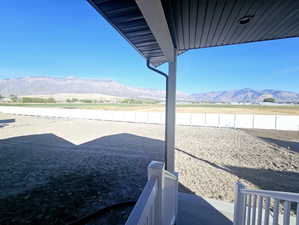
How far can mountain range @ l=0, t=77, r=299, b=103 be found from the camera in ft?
194

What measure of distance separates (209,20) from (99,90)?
8602 cm


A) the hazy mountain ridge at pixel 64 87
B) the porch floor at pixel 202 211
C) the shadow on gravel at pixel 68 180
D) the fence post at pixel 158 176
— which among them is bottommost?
the shadow on gravel at pixel 68 180

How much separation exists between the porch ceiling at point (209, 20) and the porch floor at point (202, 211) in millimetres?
2178

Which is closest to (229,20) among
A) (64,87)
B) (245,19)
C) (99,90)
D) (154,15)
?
(245,19)

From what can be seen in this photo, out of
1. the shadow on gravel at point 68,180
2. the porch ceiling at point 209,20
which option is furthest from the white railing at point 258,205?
the porch ceiling at point 209,20

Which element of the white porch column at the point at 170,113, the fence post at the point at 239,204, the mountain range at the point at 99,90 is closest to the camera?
the fence post at the point at 239,204

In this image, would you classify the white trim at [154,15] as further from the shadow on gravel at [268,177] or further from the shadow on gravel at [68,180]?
the shadow on gravel at [268,177]

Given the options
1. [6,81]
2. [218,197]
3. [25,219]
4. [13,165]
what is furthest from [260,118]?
[6,81]

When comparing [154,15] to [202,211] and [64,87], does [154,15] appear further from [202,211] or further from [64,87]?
[64,87]

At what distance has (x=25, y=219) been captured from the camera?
2.08m

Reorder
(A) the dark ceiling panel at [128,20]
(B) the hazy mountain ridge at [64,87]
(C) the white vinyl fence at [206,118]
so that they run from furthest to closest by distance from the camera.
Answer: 1. (B) the hazy mountain ridge at [64,87]
2. (C) the white vinyl fence at [206,118]
3. (A) the dark ceiling panel at [128,20]

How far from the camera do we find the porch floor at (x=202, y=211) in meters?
1.86

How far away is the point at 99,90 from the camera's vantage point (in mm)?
81625

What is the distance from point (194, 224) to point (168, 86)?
1.82 metres
